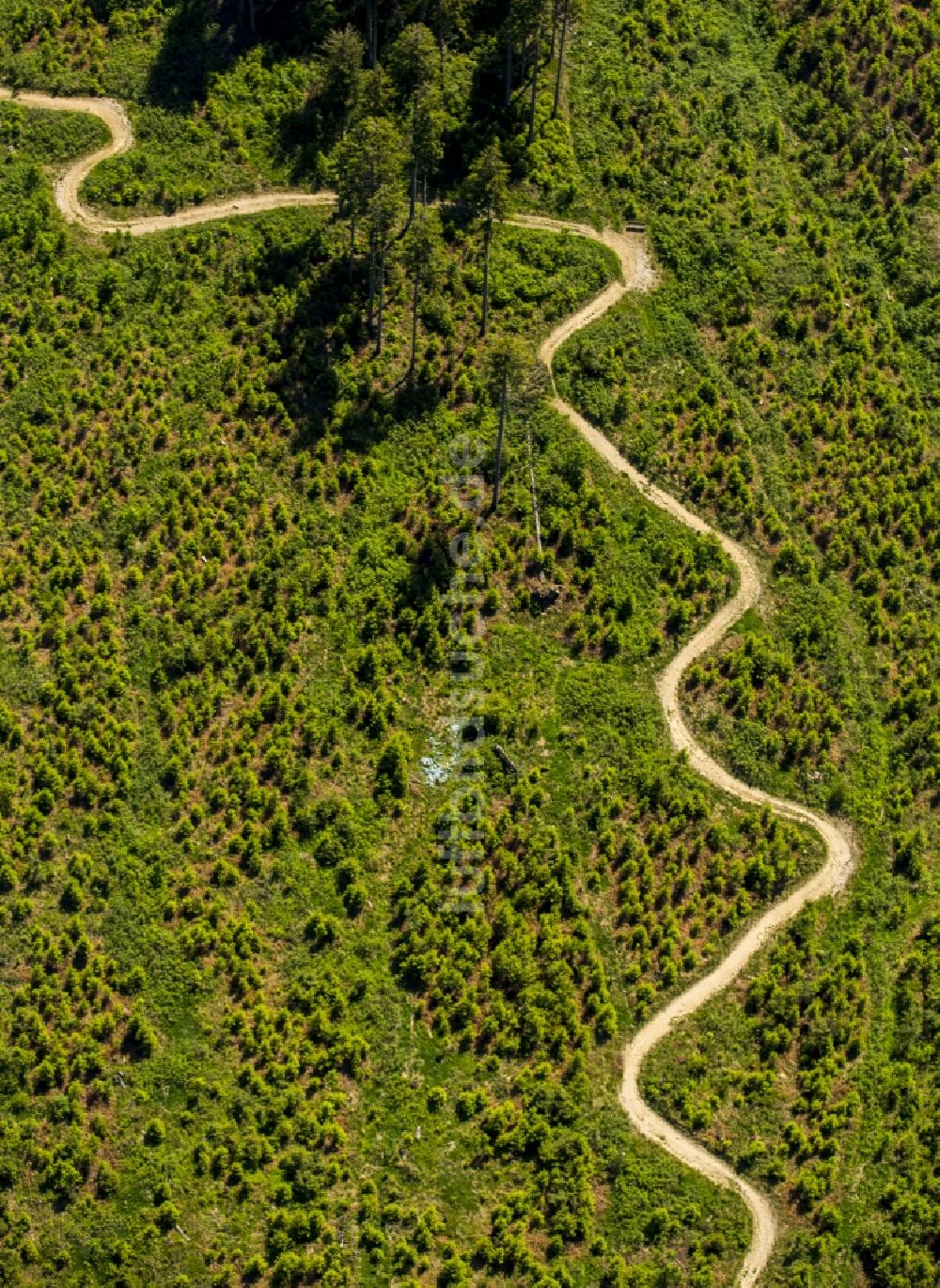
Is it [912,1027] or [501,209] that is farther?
[501,209]

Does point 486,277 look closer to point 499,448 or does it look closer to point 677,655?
point 499,448

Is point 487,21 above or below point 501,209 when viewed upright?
above

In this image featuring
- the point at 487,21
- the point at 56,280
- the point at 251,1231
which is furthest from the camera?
the point at 487,21

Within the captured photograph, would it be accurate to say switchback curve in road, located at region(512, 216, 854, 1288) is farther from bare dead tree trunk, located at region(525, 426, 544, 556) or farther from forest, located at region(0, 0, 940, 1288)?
bare dead tree trunk, located at region(525, 426, 544, 556)

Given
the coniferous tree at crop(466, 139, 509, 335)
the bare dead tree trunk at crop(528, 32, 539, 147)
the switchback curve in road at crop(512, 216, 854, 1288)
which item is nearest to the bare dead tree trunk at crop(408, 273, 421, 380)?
the coniferous tree at crop(466, 139, 509, 335)

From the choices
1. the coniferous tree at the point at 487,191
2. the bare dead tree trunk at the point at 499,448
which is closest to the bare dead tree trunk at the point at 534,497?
the bare dead tree trunk at the point at 499,448

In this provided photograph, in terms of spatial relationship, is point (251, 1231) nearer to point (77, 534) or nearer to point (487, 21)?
point (77, 534)

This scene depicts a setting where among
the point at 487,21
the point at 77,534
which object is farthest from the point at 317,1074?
the point at 487,21
